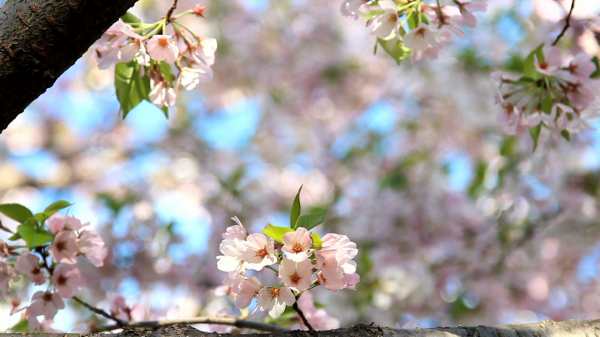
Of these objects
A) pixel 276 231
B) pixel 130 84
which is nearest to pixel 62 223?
pixel 130 84

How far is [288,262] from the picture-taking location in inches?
44.7

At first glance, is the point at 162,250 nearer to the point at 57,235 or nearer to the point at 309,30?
the point at 57,235

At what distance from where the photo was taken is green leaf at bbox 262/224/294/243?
112 cm

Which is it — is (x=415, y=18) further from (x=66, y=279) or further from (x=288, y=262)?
(x=66, y=279)

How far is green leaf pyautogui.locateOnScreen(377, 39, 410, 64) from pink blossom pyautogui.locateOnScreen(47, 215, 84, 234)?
0.75 metres

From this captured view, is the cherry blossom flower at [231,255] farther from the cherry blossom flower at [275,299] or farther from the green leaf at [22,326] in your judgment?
the green leaf at [22,326]

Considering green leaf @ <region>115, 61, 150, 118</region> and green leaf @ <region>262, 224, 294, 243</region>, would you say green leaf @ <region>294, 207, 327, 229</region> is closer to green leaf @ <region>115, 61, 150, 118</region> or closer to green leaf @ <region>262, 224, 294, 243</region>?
green leaf @ <region>262, 224, 294, 243</region>

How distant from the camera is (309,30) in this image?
5676 mm

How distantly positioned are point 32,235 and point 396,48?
85 centimetres

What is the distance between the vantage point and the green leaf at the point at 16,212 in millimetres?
1353

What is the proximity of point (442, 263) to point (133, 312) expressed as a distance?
2.63m

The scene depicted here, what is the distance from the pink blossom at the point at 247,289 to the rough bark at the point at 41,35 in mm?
451

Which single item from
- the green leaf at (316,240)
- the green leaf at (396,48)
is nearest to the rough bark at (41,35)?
the green leaf at (316,240)

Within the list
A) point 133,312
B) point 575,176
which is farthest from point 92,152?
point 133,312
